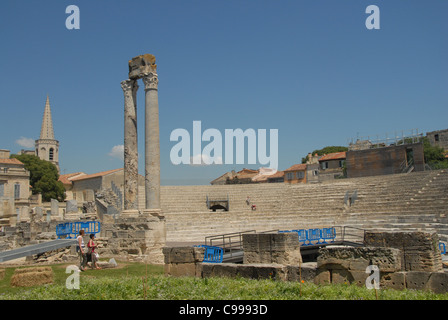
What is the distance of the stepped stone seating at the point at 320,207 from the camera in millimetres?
23188

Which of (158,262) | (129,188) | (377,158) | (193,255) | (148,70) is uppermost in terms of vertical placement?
(148,70)

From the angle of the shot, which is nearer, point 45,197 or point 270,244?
point 270,244

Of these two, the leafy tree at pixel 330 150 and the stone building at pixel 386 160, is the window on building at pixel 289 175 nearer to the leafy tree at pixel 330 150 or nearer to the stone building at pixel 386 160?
the stone building at pixel 386 160

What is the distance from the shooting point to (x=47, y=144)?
3386 inches

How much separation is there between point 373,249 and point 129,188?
11.8m

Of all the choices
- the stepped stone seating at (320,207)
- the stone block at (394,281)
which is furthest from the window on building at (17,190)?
the stone block at (394,281)

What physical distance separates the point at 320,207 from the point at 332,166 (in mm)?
24017

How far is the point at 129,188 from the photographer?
1711 centimetres

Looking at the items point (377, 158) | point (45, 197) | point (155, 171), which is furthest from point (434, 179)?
point (45, 197)

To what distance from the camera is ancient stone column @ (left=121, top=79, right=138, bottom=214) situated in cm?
1705

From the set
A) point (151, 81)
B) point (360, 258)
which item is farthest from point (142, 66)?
point (360, 258)

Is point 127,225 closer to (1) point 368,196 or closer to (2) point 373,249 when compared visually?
(2) point 373,249

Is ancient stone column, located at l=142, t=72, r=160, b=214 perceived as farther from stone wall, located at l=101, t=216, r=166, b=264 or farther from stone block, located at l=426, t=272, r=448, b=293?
stone block, located at l=426, t=272, r=448, b=293

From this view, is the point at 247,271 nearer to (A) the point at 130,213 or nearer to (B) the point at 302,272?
(B) the point at 302,272
